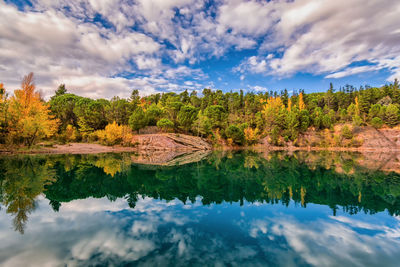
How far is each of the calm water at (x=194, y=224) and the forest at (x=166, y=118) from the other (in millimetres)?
20686

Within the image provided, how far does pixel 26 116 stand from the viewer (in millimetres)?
26875

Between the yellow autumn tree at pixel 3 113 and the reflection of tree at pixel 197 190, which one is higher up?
the yellow autumn tree at pixel 3 113

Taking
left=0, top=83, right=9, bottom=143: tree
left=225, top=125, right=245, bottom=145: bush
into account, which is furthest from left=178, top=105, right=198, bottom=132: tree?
left=0, top=83, right=9, bottom=143: tree

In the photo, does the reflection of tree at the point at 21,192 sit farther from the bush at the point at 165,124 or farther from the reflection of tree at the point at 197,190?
the bush at the point at 165,124

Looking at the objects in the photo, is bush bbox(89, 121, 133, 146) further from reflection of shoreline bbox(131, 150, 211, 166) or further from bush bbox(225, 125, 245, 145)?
bush bbox(225, 125, 245, 145)

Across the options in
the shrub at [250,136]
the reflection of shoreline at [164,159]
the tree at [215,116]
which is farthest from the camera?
the tree at [215,116]

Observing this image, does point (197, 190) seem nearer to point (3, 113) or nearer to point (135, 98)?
point (3, 113)

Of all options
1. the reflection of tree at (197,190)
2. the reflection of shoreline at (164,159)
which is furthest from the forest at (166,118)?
the reflection of tree at (197,190)

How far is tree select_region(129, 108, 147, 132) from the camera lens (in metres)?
48.8

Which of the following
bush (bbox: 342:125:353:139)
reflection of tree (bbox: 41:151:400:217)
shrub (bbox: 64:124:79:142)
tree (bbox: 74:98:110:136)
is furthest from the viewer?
bush (bbox: 342:125:353:139)

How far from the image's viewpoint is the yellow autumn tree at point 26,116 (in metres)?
25.5

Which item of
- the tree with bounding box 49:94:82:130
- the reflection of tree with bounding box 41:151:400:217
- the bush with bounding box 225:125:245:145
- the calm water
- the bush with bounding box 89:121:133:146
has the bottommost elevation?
the calm water

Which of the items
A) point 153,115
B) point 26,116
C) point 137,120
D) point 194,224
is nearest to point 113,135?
point 137,120

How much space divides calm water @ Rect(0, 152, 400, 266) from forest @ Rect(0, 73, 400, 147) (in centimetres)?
2069
